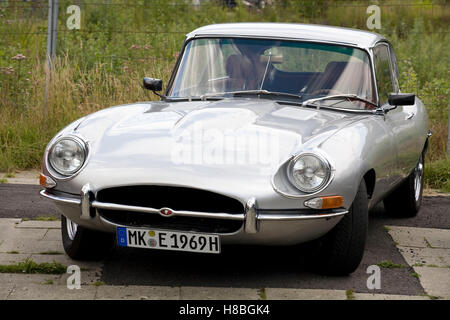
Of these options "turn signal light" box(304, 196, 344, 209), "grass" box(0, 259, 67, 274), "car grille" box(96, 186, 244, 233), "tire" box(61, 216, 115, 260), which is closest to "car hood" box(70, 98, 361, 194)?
"car grille" box(96, 186, 244, 233)

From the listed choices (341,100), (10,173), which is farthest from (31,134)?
(341,100)

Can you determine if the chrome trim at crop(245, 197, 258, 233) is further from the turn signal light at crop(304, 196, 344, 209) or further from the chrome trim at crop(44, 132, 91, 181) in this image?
the chrome trim at crop(44, 132, 91, 181)

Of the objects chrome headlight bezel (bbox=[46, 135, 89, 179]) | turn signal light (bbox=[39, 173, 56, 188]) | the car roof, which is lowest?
turn signal light (bbox=[39, 173, 56, 188])

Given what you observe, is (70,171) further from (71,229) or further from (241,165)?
(241,165)

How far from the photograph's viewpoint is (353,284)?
178 inches

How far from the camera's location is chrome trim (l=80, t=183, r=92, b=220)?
4289 millimetres

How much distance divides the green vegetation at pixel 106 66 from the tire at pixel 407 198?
3.92 ft

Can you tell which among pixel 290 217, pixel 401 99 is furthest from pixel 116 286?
pixel 401 99

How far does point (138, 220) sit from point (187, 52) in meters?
1.96

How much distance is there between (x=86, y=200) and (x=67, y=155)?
1.29ft

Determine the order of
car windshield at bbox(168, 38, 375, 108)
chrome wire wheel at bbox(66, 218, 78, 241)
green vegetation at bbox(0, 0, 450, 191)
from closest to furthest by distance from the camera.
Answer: chrome wire wheel at bbox(66, 218, 78, 241), car windshield at bbox(168, 38, 375, 108), green vegetation at bbox(0, 0, 450, 191)

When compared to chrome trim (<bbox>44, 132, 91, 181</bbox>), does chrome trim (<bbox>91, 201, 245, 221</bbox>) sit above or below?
below

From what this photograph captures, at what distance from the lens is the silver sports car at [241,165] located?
4.16 metres
